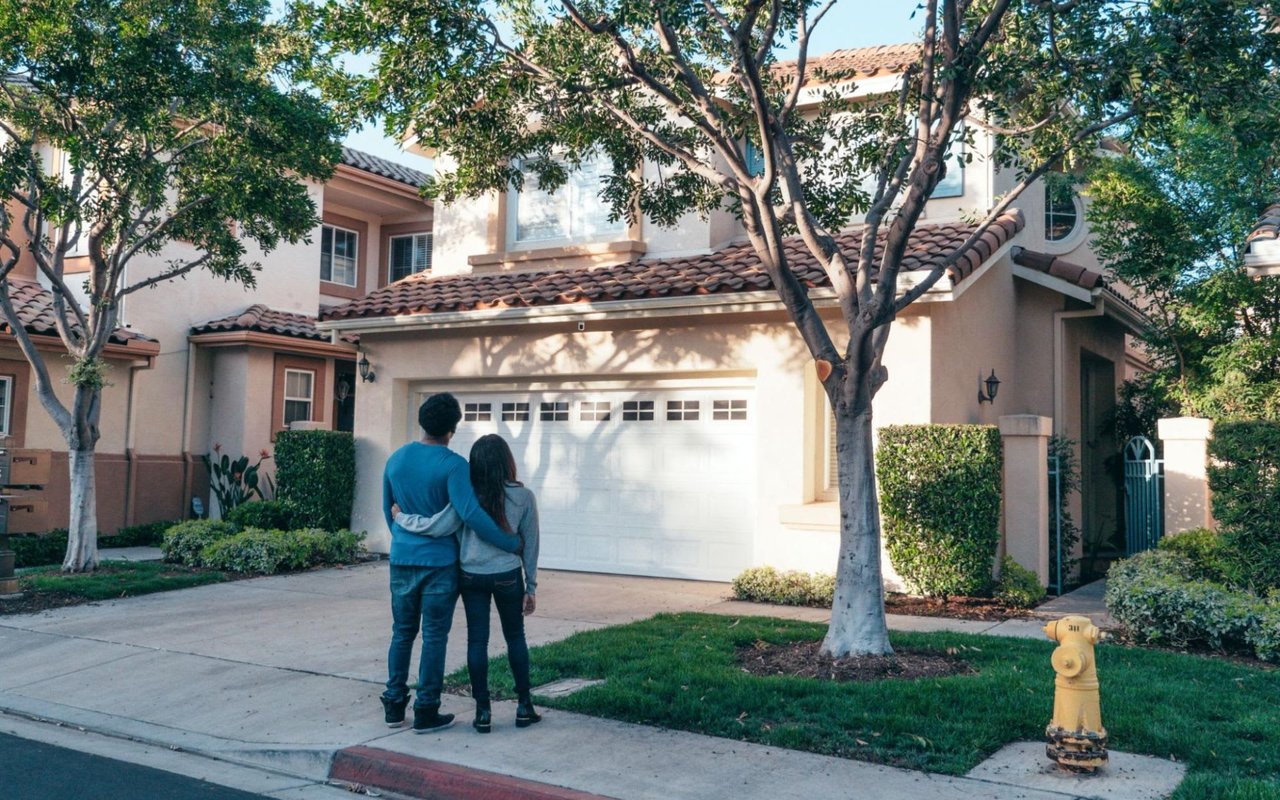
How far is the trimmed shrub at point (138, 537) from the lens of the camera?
17.1m

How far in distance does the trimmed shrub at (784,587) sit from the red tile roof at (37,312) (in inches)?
395

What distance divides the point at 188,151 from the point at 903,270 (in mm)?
8270

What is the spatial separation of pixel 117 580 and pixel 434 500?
7.51 meters

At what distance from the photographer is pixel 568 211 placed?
50.8 ft

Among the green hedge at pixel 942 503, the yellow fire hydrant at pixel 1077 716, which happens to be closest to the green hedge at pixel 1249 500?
the green hedge at pixel 942 503

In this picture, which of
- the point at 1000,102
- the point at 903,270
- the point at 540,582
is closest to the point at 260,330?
the point at 540,582

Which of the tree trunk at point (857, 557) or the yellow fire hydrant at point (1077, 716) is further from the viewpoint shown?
the tree trunk at point (857, 557)

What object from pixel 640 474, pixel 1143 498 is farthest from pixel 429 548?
pixel 1143 498

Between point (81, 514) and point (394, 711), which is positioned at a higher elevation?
point (81, 514)

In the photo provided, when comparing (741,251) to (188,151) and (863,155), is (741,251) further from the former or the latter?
(188,151)

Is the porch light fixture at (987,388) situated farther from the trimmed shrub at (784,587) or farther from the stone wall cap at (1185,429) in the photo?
the trimmed shrub at (784,587)

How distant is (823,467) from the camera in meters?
12.2

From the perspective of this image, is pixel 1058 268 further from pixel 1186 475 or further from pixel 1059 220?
pixel 1059 220

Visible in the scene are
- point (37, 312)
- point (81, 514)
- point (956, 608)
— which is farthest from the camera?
point (37, 312)
